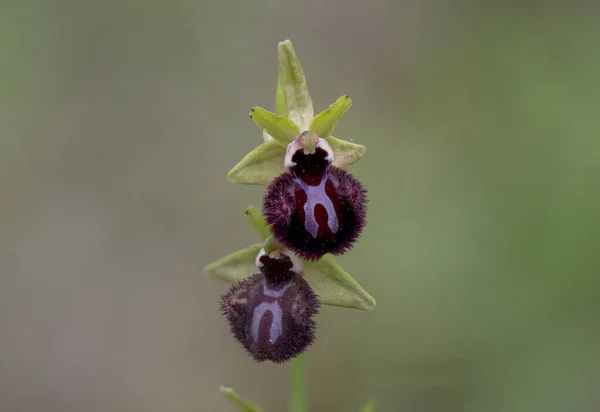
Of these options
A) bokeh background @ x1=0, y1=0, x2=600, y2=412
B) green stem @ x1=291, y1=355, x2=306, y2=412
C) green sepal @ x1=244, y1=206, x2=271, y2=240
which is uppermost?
bokeh background @ x1=0, y1=0, x2=600, y2=412

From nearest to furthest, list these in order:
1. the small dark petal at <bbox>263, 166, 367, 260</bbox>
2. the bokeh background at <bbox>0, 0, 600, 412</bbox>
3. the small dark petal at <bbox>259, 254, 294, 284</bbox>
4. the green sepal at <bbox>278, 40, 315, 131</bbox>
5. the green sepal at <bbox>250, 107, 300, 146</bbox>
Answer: the small dark petal at <bbox>263, 166, 367, 260</bbox>, the green sepal at <bbox>250, 107, 300, 146</bbox>, the green sepal at <bbox>278, 40, 315, 131</bbox>, the small dark petal at <bbox>259, 254, 294, 284</bbox>, the bokeh background at <bbox>0, 0, 600, 412</bbox>

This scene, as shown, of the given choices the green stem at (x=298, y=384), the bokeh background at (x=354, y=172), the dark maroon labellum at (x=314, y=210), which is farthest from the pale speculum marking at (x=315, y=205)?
the bokeh background at (x=354, y=172)

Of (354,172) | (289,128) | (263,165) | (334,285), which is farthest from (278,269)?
(354,172)

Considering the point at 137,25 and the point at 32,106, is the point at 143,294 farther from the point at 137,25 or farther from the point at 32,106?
the point at 137,25

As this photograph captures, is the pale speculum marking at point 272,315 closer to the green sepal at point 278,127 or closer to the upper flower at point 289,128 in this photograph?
the upper flower at point 289,128

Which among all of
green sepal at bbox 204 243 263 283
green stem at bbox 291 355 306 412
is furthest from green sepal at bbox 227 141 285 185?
green stem at bbox 291 355 306 412

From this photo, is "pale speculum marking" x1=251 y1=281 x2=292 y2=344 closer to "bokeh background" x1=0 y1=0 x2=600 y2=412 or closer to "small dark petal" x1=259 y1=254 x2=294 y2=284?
"small dark petal" x1=259 y1=254 x2=294 y2=284

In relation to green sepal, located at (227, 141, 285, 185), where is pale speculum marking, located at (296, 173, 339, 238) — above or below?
below

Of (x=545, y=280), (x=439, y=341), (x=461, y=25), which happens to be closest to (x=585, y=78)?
(x=461, y=25)
